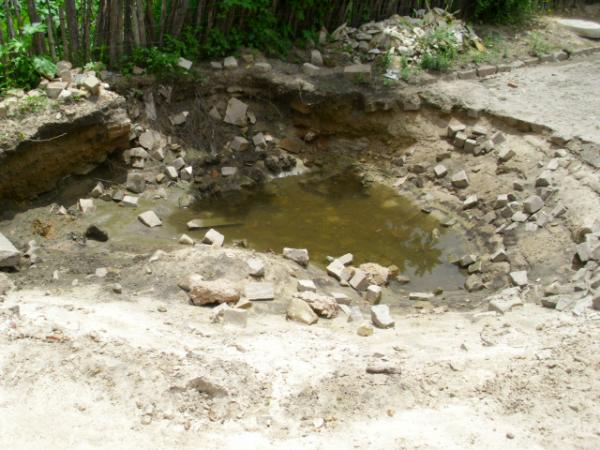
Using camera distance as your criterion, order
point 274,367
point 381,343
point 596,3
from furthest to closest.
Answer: point 596,3
point 381,343
point 274,367

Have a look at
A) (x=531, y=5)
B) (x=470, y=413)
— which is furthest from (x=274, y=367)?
(x=531, y=5)

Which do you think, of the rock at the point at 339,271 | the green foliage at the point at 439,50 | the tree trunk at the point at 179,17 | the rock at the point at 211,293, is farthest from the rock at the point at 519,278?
the tree trunk at the point at 179,17

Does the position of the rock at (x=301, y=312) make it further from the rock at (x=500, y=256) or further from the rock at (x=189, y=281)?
the rock at (x=500, y=256)

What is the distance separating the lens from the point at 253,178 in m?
7.93

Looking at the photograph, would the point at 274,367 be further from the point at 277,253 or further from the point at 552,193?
the point at 552,193

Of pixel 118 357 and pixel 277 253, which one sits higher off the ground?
pixel 118 357

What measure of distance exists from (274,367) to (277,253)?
7.42ft

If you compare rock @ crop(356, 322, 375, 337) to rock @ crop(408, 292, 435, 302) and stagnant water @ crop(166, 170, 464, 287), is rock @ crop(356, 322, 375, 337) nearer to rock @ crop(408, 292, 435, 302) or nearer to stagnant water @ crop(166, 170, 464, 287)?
rock @ crop(408, 292, 435, 302)

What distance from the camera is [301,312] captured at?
5379 mm

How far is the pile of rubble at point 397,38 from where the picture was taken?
892 cm

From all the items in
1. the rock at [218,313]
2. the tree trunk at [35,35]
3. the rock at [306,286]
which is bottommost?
the rock at [306,286]

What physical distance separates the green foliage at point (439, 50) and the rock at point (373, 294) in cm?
389

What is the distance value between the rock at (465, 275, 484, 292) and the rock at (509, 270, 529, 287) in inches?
12.8

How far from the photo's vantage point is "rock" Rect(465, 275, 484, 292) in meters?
6.36
